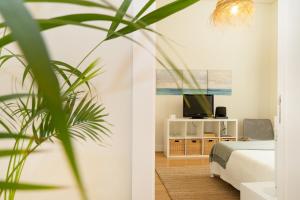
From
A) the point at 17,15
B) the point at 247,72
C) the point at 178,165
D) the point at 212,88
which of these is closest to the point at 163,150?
the point at 178,165

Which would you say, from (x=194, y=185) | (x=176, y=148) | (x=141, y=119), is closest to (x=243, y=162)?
(x=194, y=185)

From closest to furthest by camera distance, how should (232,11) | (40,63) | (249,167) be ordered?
(40,63) → (249,167) → (232,11)

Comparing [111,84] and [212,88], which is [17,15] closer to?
[111,84]

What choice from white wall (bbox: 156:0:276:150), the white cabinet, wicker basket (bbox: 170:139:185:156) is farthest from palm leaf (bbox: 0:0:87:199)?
white wall (bbox: 156:0:276:150)

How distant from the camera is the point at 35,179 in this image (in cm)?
139

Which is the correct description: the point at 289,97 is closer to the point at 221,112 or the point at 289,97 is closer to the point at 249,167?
the point at 249,167

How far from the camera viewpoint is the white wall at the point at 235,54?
248 inches

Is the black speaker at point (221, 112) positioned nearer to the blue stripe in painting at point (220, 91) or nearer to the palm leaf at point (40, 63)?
the blue stripe in painting at point (220, 91)

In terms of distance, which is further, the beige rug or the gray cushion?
the gray cushion

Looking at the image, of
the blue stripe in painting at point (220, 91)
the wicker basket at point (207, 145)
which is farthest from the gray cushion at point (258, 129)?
the wicker basket at point (207, 145)

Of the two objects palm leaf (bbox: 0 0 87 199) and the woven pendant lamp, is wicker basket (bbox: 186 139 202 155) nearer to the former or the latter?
the woven pendant lamp

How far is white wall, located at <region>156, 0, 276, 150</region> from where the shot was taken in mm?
6305

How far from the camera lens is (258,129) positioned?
626cm

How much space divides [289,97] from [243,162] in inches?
79.0
